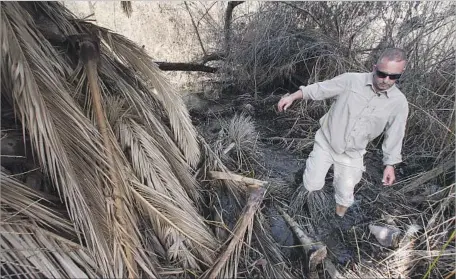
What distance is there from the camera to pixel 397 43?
15.4 feet

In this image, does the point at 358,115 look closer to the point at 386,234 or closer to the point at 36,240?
the point at 386,234

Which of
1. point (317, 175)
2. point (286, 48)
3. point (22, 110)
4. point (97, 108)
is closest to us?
point (22, 110)

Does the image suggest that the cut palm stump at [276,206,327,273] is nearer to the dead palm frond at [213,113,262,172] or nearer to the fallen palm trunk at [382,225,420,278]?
the fallen palm trunk at [382,225,420,278]

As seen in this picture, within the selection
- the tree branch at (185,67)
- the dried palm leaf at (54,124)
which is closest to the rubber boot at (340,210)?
the dried palm leaf at (54,124)

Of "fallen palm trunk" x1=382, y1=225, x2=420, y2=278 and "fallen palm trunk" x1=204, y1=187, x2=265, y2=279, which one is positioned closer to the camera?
"fallen palm trunk" x1=204, y1=187, x2=265, y2=279

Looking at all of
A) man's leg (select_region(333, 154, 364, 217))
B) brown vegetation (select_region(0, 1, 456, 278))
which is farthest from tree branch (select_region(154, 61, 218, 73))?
man's leg (select_region(333, 154, 364, 217))

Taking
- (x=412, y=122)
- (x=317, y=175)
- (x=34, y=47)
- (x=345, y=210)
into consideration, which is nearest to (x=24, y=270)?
(x=34, y=47)

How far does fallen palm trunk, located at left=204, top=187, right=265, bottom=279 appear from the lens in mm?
2533

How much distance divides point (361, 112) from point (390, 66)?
0.42 meters

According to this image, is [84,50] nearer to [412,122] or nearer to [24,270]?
[24,270]

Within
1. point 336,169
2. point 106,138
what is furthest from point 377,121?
point 106,138

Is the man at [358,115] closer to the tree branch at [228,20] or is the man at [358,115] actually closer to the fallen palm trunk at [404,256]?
the fallen palm trunk at [404,256]

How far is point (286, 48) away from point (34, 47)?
3.92 meters

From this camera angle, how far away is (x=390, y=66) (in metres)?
2.62
